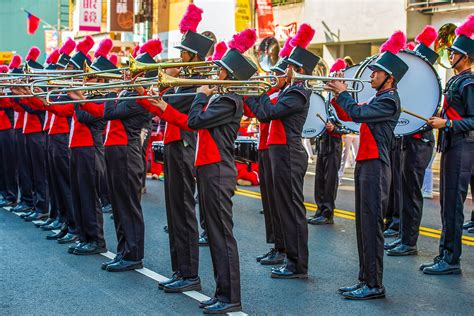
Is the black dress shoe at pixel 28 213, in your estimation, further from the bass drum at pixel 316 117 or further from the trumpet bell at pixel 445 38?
the trumpet bell at pixel 445 38

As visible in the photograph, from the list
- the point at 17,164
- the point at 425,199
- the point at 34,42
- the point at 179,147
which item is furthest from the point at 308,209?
the point at 34,42

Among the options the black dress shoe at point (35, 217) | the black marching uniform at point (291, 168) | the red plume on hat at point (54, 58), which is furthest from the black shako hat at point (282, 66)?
the black dress shoe at point (35, 217)

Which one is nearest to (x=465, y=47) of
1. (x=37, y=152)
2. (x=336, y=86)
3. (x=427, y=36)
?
(x=427, y=36)

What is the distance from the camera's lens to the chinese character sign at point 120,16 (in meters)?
32.9

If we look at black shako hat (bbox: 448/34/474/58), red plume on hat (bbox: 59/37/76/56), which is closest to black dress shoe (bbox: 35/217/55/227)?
red plume on hat (bbox: 59/37/76/56)

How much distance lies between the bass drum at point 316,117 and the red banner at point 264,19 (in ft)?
41.0

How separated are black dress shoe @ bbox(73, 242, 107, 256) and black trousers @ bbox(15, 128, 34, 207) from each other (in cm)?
347

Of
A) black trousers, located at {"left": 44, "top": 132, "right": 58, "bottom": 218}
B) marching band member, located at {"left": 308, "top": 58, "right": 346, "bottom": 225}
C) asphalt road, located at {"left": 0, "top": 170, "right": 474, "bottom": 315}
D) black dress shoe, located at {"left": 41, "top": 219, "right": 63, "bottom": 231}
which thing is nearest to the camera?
asphalt road, located at {"left": 0, "top": 170, "right": 474, "bottom": 315}

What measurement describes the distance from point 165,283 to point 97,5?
27313 mm

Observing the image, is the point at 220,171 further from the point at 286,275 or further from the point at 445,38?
the point at 445,38

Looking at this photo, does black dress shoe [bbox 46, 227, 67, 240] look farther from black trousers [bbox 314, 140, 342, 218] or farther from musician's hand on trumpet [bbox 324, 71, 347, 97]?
musician's hand on trumpet [bbox 324, 71, 347, 97]

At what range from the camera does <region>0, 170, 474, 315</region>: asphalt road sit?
7043mm

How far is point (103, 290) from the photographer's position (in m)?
7.61

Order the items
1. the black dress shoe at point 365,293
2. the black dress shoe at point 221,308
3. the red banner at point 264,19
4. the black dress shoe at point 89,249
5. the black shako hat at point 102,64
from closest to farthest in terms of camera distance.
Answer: the black dress shoe at point 221,308 → the black dress shoe at point 365,293 → the black shako hat at point 102,64 → the black dress shoe at point 89,249 → the red banner at point 264,19
